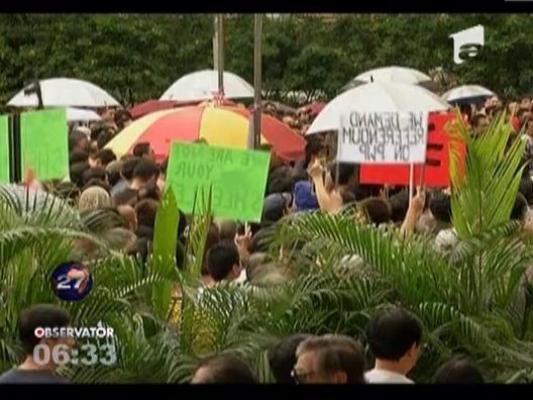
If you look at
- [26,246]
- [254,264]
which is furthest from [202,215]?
[26,246]

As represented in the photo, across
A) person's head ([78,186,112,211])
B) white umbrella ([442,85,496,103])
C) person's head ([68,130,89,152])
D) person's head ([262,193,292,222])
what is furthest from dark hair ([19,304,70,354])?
white umbrella ([442,85,496,103])

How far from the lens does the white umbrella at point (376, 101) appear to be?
686 centimetres

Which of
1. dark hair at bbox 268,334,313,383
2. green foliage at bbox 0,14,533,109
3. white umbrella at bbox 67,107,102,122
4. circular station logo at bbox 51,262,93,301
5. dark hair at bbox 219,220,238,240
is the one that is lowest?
dark hair at bbox 268,334,313,383

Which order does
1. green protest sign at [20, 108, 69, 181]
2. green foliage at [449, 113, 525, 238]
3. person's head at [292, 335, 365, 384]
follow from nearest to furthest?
person's head at [292, 335, 365, 384], green protest sign at [20, 108, 69, 181], green foliage at [449, 113, 525, 238]

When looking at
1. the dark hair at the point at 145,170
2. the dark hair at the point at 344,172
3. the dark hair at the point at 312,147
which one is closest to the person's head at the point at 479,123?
the dark hair at the point at 344,172

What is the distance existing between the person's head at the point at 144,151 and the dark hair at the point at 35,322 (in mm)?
723

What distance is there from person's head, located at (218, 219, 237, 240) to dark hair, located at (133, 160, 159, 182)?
0.34 m

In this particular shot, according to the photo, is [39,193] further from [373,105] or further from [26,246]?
[373,105]

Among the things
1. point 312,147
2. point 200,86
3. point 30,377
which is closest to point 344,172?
point 312,147

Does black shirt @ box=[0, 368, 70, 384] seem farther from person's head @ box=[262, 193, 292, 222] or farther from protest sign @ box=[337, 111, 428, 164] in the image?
protest sign @ box=[337, 111, 428, 164]

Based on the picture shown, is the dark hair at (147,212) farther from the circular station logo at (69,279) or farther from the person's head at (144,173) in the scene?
the circular station logo at (69,279)

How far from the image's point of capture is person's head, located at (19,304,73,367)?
22.3 feet

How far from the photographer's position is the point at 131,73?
687 cm

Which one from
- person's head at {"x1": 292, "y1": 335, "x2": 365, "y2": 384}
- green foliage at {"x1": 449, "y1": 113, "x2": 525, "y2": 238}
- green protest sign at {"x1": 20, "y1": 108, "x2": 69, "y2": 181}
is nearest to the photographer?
person's head at {"x1": 292, "y1": 335, "x2": 365, "y2": 384}
